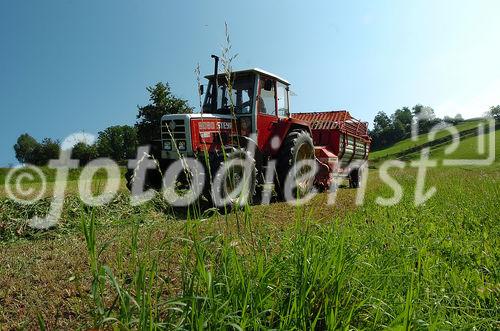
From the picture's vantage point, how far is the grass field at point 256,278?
184 cm

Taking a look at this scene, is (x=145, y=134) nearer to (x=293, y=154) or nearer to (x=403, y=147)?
(x=293, y=154)

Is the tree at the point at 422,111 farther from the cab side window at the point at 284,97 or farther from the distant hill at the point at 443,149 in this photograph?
the cab side window at the point at 284,97

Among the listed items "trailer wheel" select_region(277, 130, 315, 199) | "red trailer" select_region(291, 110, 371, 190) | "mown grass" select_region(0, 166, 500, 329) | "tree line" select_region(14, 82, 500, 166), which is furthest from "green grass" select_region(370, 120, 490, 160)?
"mown grass" select_region(0, 166, 500, 329)

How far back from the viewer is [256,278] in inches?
86.0

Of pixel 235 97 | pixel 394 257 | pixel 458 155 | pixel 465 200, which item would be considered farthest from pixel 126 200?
pixel 458 155

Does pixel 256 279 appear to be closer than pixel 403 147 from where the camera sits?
Yes

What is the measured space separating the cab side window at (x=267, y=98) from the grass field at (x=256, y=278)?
410 centimetres

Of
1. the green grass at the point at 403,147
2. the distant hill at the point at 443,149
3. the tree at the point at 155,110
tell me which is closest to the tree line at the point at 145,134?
the tree at the point at 155,110

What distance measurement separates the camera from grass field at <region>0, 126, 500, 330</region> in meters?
1.84

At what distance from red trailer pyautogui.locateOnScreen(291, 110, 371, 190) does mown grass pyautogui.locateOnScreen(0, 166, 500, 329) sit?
5.34 metres

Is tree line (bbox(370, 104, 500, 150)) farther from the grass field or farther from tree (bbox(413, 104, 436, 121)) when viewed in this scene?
the grass field

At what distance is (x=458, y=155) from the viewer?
39875mm

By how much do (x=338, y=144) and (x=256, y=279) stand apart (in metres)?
9.31

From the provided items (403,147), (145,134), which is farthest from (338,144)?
(403,147)
